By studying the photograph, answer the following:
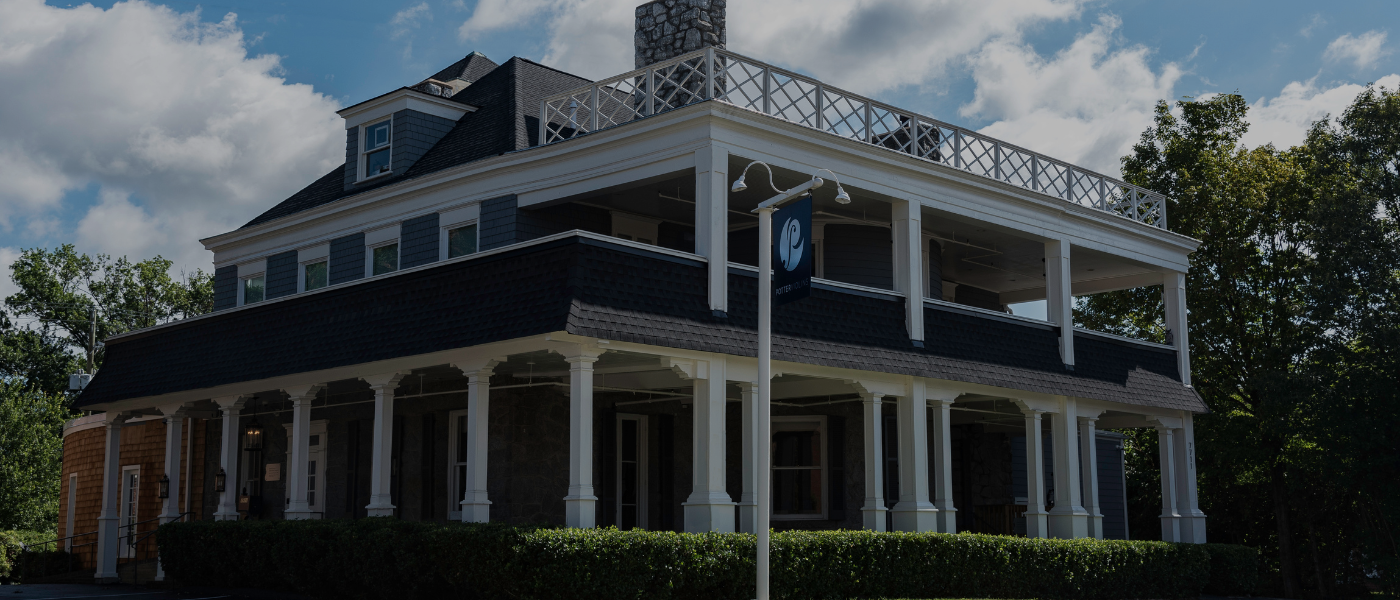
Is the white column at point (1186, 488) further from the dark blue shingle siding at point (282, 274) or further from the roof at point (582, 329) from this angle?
the dark blue shingle siding at point (282, 274)

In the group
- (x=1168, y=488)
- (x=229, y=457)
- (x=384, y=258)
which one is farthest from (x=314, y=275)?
(x=1168, y=488)

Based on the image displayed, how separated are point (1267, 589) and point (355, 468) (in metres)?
22.5

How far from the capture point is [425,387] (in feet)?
64.7

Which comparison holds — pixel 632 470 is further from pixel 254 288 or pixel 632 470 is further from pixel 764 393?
pixel 254 288

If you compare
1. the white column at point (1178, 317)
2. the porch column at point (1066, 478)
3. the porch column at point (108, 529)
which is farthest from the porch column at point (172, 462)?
the white column at point (1178, 317)

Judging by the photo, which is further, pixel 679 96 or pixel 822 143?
pixel 679 96

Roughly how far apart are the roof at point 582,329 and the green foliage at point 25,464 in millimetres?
20750

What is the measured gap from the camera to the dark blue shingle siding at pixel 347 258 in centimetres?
2180

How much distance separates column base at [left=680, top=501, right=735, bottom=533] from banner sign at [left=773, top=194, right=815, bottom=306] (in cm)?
402

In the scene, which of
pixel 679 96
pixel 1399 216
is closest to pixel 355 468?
pixel 679 96

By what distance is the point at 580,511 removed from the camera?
553 inches

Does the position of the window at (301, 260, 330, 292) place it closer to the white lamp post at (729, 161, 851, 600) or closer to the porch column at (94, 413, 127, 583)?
the porch column at (94, 413, 127, 583)

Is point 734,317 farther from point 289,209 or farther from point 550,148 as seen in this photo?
point 289,209

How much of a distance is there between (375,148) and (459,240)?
364 centimetres
